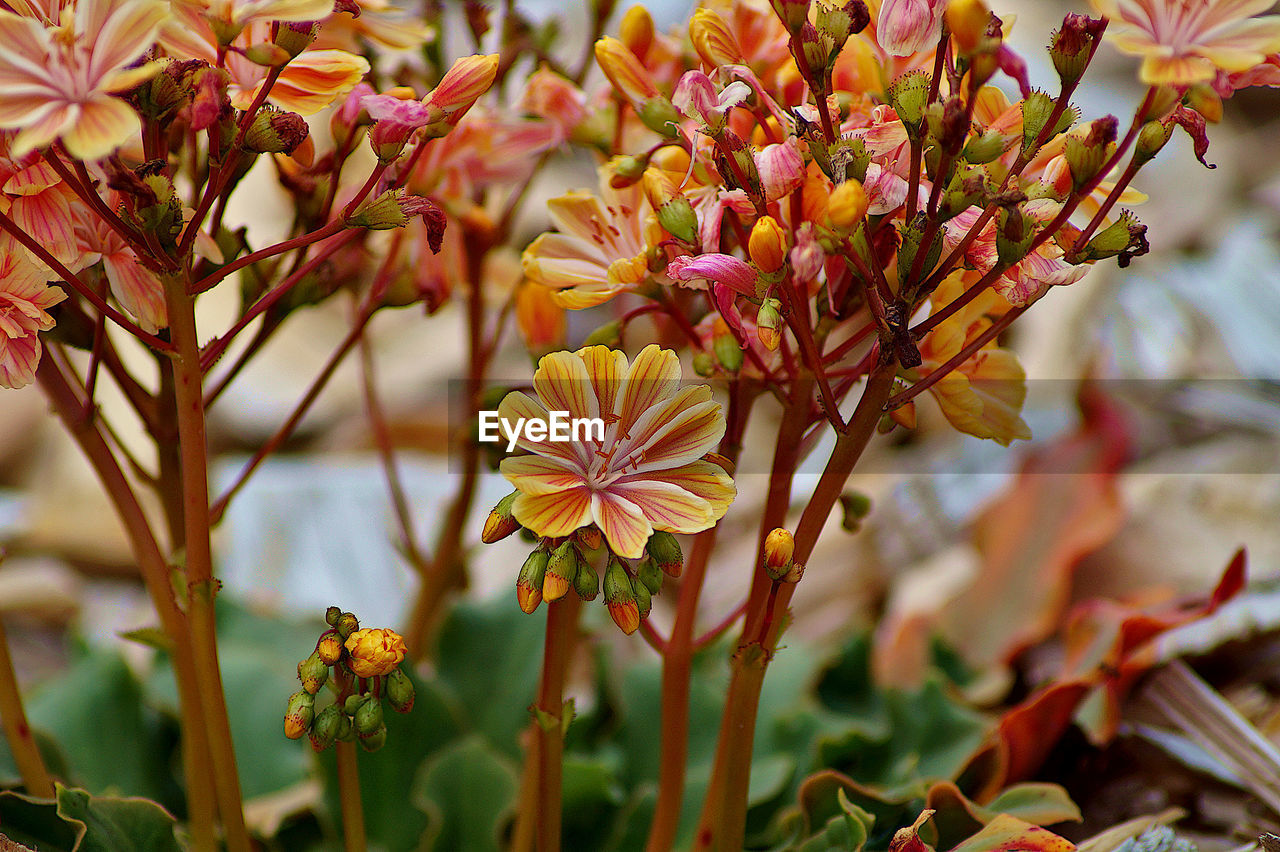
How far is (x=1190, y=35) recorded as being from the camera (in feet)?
1.46

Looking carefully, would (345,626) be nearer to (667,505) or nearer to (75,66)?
(667,505)

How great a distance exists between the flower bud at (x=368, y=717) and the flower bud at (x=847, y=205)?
33 centimetres

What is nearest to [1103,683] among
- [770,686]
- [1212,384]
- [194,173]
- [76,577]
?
[770,686]

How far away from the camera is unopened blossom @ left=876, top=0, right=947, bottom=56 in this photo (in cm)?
48

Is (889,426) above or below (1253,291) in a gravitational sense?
below

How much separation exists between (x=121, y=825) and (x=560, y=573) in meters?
0.38

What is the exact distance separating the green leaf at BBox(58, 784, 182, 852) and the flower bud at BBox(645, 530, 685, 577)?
15.3 inches

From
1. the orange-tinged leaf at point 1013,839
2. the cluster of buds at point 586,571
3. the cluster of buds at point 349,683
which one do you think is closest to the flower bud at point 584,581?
the cluster of buds at point 586,571

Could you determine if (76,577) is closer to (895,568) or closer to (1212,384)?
(895,568)

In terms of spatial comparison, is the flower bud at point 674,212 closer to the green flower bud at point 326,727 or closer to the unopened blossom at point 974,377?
the unopened blossom at point 974,377

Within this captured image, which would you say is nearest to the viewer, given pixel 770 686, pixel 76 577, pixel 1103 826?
pixel 1103 826

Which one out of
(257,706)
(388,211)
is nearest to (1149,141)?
(388,211)

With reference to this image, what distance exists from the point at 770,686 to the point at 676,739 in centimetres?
43

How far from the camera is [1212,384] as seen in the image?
1.56m
